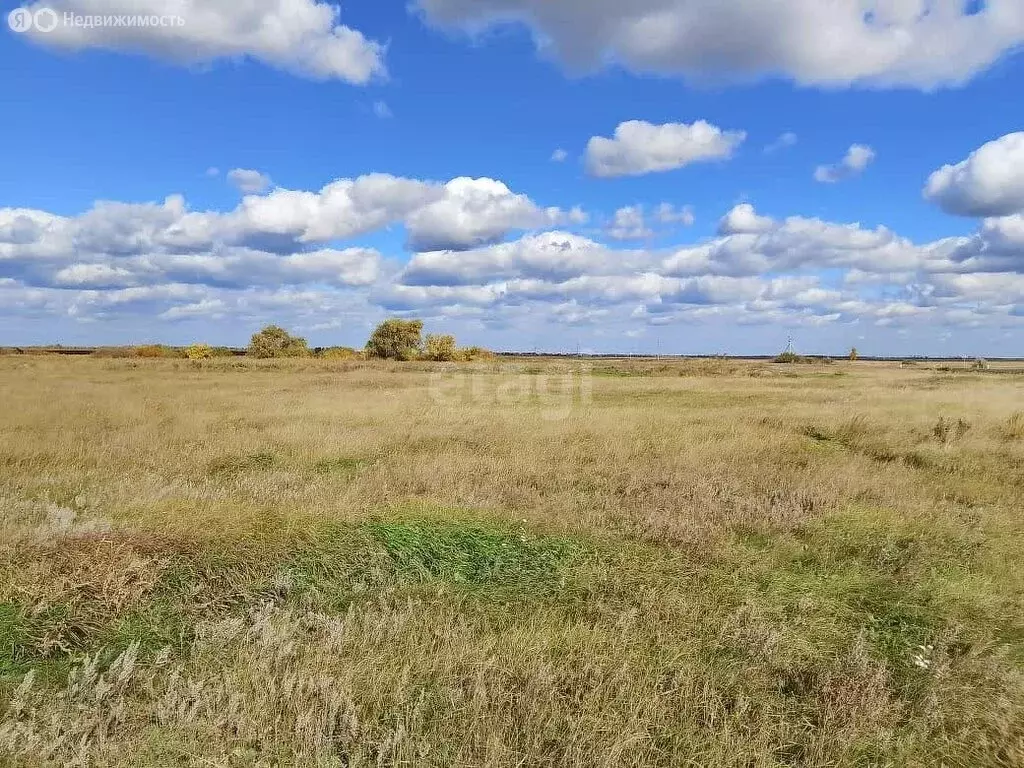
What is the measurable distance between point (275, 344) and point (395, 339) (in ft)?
58.0

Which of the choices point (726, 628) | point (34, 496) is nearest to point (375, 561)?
point (726, 628)

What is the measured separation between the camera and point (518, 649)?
4.68 m

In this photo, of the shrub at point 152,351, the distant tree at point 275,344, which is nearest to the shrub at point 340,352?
the distant tree at point 275,344

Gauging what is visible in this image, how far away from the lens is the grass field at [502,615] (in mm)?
3773

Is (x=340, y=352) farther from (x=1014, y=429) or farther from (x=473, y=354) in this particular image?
(x=1014, y=429)

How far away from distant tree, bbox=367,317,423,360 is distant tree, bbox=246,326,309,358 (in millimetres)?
10369

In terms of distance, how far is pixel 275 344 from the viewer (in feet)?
281

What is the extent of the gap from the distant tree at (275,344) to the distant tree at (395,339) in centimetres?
1037

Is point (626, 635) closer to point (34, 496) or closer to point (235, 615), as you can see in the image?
point (235, 615)

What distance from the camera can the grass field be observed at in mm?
3773

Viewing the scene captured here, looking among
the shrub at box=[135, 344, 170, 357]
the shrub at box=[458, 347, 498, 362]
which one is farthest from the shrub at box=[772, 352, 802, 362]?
the shrub at box=[135, 344, 170, 357]
